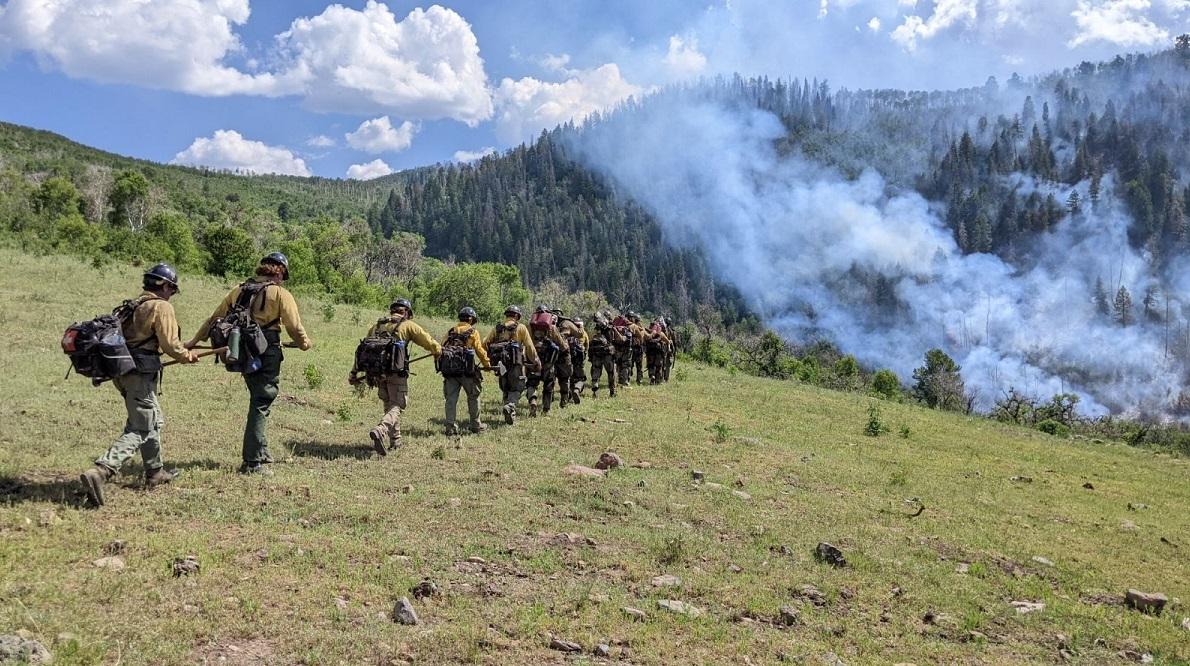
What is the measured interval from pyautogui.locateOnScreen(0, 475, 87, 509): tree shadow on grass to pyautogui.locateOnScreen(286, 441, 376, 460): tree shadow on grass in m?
3.00

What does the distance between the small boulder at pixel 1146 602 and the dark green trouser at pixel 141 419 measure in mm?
10311

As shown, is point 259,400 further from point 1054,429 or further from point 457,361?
point 1054,429

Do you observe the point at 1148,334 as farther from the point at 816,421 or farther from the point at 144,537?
the point at 144,537

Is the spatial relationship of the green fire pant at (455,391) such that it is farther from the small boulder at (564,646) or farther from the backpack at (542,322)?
the small boulder at (564,646)

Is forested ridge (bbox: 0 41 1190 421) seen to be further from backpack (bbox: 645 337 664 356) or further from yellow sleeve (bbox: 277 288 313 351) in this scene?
yellow sleeve (bbox: 277 288 313 351)

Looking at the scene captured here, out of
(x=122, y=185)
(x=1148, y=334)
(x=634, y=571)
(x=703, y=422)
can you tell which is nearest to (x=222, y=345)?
(x=634, y=571)

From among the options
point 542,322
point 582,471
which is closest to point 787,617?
point 582,471

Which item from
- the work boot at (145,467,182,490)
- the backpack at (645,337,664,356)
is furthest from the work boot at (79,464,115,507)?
the backpack at (645,337,664,356)

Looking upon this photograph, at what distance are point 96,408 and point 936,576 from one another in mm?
12113

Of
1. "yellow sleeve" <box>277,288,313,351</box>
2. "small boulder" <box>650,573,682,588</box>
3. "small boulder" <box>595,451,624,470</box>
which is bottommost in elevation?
"small boulder" <box>650,573,682,588</box>

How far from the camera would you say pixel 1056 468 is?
55.9ft

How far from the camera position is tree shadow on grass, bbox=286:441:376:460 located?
10.0m

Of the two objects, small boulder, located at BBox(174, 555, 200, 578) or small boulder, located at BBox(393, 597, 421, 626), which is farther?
small boulder, located at BBox(174, 555, 200, 578)

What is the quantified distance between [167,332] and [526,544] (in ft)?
14.0
